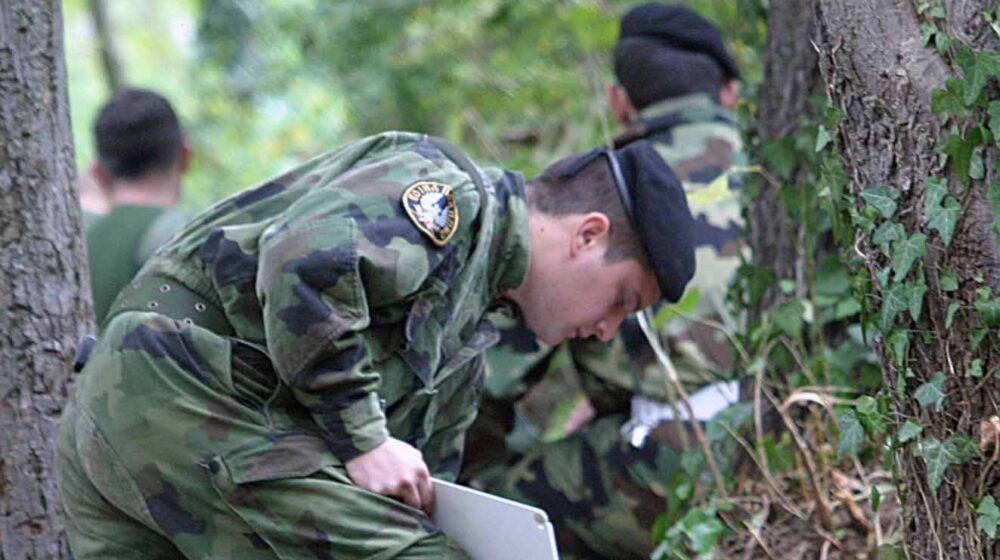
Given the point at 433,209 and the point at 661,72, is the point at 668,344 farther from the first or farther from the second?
the point at 433,209

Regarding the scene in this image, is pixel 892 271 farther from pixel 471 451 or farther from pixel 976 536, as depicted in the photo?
pixel 471 451

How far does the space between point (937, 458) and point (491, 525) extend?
2.66 ft

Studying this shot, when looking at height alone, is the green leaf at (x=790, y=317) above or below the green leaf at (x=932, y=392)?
below

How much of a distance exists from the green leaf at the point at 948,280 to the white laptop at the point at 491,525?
0.77 meters

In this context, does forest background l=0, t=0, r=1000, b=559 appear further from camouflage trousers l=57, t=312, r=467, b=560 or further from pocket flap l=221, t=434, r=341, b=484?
pocket flap l=221, t=434, r=341, b=484

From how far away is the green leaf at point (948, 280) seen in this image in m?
2.16

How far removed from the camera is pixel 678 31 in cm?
498

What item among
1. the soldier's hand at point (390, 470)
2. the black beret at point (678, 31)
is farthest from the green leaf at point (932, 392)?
the black beret at point (678, 31)

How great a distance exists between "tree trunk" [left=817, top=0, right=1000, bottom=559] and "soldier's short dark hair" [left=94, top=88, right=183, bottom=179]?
2.92m

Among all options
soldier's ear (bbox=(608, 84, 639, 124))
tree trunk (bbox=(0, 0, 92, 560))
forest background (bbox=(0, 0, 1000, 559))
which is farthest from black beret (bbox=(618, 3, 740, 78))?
tree trunk (bbox=(0, 0, 92, 560))

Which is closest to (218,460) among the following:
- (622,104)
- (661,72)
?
(661,72)

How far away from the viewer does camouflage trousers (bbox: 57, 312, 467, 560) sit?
2.59m

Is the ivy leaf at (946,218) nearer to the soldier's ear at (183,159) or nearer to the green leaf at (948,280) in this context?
the green leaf at (948,280)

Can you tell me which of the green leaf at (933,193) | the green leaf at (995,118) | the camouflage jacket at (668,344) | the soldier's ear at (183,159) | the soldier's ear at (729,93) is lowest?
the camouflage jacket at (668,344)
